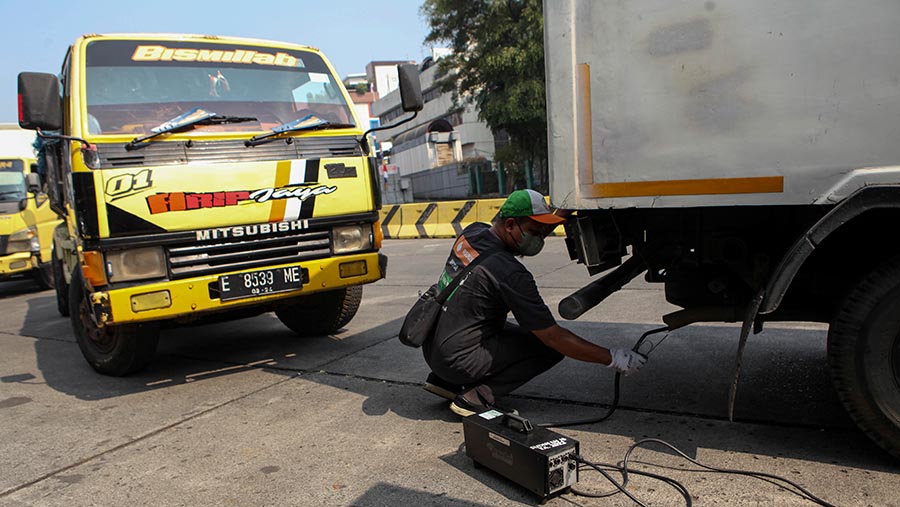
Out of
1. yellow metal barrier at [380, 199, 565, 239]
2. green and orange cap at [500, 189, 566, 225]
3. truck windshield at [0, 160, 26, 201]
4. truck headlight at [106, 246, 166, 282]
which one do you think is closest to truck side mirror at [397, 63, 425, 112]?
green and orange cap at [500, 189, 566, 225]

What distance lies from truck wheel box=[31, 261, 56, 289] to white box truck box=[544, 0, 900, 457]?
33.3 feet

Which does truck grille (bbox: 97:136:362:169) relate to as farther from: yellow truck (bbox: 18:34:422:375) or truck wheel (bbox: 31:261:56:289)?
truck wheel (bbox: 31:261:56:289)

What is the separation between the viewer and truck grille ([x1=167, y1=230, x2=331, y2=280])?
Result: 4203 millimetres

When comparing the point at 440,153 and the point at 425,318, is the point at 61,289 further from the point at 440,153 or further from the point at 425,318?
the point at 440,153

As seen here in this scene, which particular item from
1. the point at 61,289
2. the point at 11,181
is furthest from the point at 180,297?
the point at 11,181

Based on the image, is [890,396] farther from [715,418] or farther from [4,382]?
[4,382]

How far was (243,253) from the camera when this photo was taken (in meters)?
4.38

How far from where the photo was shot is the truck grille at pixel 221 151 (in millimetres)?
4094

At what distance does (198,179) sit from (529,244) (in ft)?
7.42

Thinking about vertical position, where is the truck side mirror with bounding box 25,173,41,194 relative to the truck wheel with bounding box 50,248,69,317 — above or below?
above

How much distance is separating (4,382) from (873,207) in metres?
5.83

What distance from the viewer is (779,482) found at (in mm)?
2586

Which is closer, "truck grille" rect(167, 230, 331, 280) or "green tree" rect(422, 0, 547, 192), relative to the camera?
"truck grille" rect(167, 230, 331, 280)

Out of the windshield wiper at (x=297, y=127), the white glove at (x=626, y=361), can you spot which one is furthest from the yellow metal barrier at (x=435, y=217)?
the white glove at (x=626, y=361)
